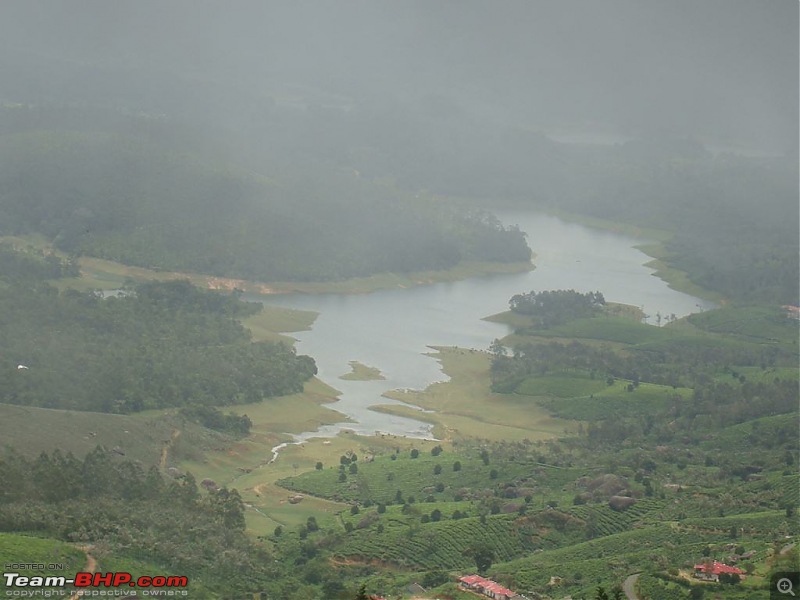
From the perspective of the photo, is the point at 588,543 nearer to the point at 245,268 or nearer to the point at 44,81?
the point at 245,268

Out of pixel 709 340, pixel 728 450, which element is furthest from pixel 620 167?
pixel 728 450

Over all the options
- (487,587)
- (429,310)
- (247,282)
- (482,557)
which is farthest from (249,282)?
(487,587)

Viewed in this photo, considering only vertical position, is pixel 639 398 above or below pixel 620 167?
below

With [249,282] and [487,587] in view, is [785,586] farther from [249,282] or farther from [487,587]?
[249,282]

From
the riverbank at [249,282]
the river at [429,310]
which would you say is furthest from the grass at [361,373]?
the riverbank at [249,282]

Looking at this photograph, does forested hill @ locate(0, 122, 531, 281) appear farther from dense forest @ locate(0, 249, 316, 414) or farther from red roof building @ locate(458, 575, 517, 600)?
red roof building @ locate(458, 575, 517, 600)

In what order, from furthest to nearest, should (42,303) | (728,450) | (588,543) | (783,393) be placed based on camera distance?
(42,303) → (783,393) → (728,450) → (588,543)

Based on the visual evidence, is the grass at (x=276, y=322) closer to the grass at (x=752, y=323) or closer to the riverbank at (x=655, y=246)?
the grass at (x=752, y=323)
